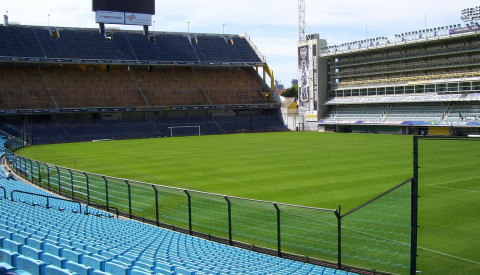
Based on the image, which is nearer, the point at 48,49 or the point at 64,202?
the point at 64,202

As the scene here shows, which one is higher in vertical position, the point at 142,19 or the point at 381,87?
the point at 142,19

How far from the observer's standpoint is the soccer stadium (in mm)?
8898

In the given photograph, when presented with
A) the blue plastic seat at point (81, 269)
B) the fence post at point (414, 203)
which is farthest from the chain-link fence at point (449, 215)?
the blue plastic seat at point (81, 269)

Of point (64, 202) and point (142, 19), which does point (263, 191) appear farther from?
point (142, 19)

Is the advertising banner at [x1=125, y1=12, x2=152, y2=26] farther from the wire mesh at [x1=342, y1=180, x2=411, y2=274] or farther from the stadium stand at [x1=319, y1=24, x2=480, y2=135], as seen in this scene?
the wire mesh at [x1=342, y1=180, x2=411, y2=274]

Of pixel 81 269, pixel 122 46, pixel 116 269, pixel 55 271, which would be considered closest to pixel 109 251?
pixel 116 269

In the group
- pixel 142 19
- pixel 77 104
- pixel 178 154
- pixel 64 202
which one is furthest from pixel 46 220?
pixel 142 19

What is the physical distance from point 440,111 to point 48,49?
50520mm

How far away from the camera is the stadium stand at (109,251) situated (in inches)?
206

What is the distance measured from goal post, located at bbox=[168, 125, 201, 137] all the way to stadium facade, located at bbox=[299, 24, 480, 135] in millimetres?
17540

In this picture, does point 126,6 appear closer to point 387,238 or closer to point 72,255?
point 387,238

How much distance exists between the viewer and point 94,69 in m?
66.6

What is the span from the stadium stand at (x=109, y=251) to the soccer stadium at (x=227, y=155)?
0.12 feet

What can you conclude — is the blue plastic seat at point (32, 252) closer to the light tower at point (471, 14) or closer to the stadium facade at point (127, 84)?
the stadium facade at point (127, 84)
